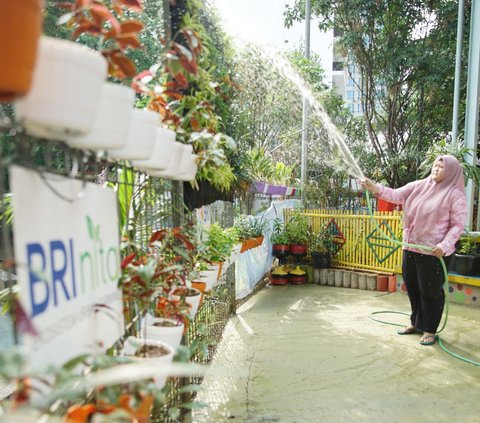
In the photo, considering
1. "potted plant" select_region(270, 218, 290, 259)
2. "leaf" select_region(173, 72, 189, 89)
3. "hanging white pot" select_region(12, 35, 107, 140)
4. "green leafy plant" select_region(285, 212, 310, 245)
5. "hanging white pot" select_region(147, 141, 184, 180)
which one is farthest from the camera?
"green leafy plant" select_region(285, 212, 310, 245)

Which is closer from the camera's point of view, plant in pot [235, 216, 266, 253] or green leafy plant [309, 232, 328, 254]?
plant in pot [235, 216, 266, 253]

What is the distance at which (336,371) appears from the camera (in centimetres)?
314

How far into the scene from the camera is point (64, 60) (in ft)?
2.54

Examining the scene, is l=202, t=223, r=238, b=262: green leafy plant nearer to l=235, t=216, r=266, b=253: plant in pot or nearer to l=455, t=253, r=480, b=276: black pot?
l=235, t=216, r=266, b=253: plant in pot

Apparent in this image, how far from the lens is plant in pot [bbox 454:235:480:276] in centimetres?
492

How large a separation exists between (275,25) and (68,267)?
1182cm

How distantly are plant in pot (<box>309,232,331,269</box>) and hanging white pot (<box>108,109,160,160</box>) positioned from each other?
17.7 ft

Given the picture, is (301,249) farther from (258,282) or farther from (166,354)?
(166,354)

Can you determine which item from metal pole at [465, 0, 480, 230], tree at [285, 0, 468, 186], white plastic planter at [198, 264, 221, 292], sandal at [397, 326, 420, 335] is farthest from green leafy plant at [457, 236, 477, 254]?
tree at [285, 0, 468, 186]

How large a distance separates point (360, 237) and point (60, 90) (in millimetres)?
6095

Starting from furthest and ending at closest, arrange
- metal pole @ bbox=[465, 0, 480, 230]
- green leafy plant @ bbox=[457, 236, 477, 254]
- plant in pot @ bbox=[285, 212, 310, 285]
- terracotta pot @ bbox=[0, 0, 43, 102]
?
plant in pot @ bbox=[285, 212, 310, 285]
metal pole @ bbox=[465, 0, 480, 230]
green leafy plant @ bbox=[457, 236, 477, 254]
terracotta pot @ bbox=[0, 0, 43, 102]

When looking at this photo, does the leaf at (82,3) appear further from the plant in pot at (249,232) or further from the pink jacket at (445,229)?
the plant in pot at (249,232)

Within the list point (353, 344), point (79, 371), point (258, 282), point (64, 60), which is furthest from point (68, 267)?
point (258, 282)

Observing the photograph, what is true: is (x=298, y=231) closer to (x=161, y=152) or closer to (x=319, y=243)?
(x=319, y=243)
